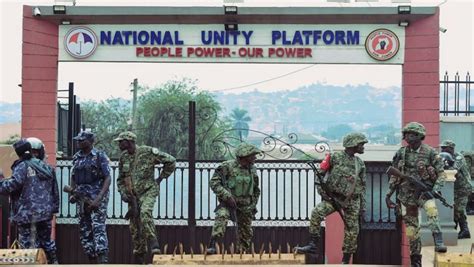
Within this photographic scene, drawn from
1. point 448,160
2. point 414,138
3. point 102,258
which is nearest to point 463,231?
point 448,160

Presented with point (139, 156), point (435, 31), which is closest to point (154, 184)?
point (139, 156)

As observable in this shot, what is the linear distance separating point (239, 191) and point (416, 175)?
6.45 feet

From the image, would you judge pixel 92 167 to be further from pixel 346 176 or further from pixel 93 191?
pixel 346 176

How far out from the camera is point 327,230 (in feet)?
33.5

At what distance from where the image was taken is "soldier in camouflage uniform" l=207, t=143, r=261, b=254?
8.90 m

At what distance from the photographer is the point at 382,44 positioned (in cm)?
1011

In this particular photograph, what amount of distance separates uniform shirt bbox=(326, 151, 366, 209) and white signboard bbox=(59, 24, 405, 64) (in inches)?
70.2

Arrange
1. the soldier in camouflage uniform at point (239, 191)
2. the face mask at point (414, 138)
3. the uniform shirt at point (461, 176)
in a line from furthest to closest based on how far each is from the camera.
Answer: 1. the uniform shirt at point (461, 176)
2. the soldier in camouflage uniform at point (239, 191)
3. the face mask at point (414, 138)

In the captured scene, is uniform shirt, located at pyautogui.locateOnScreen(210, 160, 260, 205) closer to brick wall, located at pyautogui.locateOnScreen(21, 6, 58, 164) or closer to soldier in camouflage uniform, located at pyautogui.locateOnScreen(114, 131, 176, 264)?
soldier in camouflage uniform, located at pyautogui.locateOnScreen(114, 131, 176, 264)

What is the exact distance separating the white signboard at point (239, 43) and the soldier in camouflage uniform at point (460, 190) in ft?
7.39

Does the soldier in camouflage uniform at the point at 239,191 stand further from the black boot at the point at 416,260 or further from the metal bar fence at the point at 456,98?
the metal bar fence at the point at 456,98

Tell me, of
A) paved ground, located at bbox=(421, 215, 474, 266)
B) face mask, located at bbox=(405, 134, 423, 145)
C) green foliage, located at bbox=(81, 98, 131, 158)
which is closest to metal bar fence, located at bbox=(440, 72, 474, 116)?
paved ground, located at bbox=(421, 215, 474, 266)

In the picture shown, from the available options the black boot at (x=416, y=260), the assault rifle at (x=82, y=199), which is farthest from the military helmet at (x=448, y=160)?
the assault rifle at (x=82, y=199)

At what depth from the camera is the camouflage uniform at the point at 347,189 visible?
29.0ft
